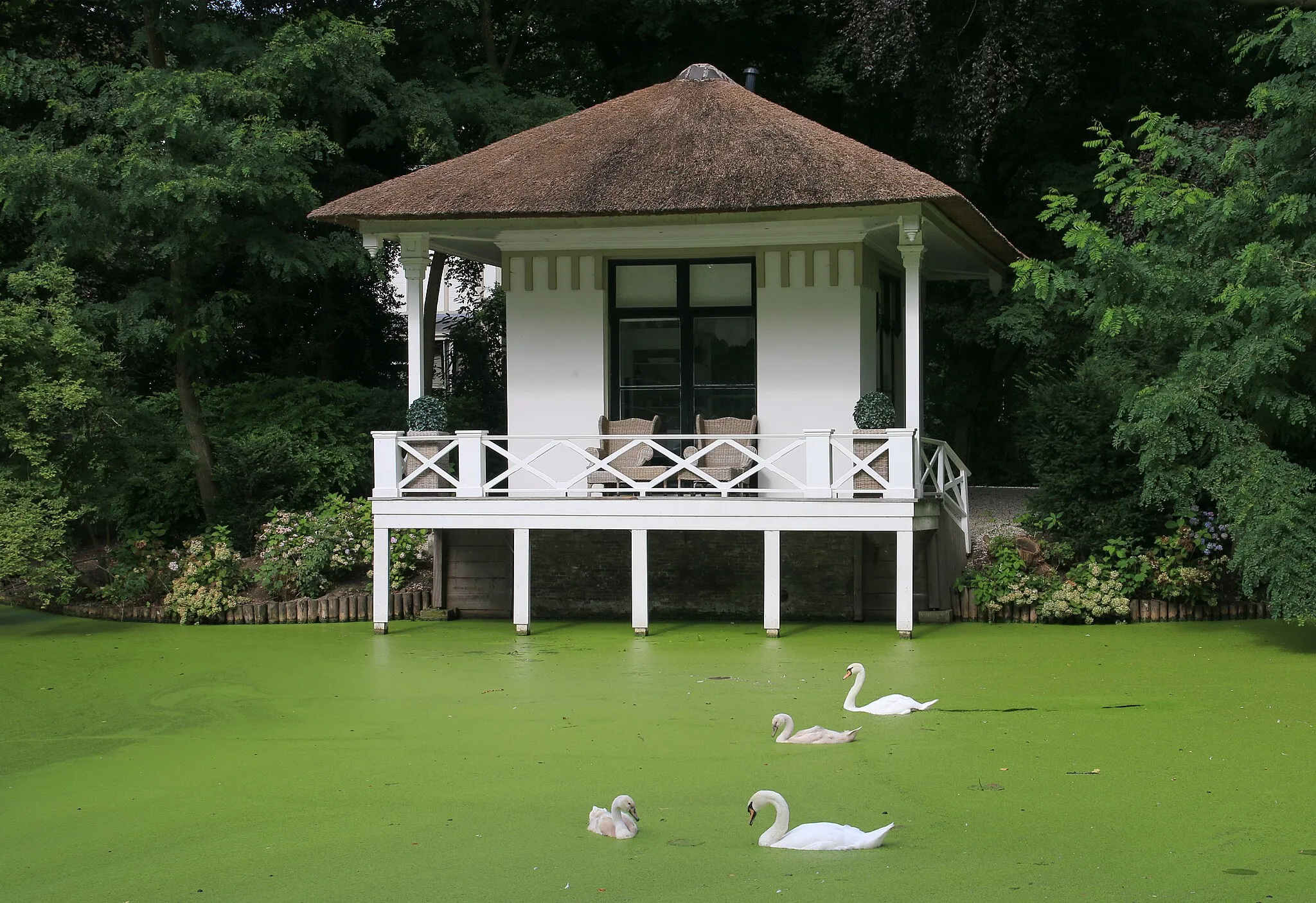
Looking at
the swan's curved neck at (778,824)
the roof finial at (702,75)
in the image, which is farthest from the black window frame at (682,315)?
the swan's curved neck at (778,824)

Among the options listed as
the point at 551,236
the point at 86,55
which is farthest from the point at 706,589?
the point at 86,55

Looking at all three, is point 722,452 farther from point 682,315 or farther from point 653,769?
point 653,769

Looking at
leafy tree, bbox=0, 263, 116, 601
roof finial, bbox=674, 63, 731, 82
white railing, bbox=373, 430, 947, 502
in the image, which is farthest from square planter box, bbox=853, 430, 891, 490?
leafy tree, bbox=0, 263, 116, 601

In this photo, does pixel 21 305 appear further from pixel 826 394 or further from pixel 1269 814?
pixel 1269 814

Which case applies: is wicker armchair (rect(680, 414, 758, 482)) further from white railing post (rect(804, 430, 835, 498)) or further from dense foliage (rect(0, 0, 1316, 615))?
dense foliage (rect(0, 0, 1316, 615))

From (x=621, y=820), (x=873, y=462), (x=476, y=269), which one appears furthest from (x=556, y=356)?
(x=476, y=269)

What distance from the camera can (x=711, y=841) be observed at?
6.70m

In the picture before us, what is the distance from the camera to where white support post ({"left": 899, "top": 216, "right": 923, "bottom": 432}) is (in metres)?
13.7

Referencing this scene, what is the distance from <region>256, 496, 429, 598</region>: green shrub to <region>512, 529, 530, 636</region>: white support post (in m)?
1.98

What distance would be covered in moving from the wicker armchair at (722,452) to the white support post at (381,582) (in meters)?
2.94

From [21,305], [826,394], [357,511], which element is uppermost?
[21,305]

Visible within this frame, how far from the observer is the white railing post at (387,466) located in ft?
45.8

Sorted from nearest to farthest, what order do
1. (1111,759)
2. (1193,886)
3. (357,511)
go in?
(1193,886)
(1111,759)
(357,511)

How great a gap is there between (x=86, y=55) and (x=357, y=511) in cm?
892
